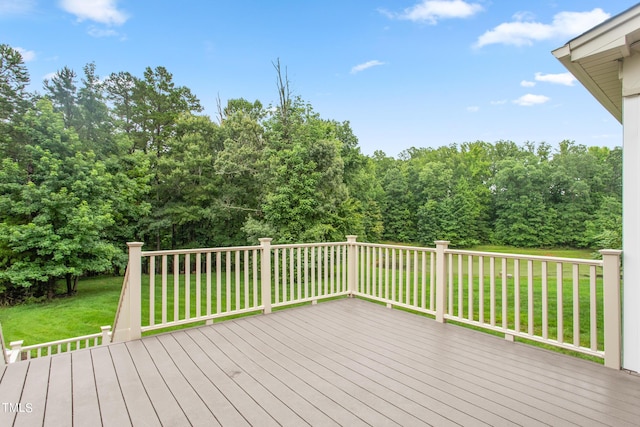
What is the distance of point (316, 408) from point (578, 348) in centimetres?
232

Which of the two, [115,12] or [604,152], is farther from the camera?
[604,152]

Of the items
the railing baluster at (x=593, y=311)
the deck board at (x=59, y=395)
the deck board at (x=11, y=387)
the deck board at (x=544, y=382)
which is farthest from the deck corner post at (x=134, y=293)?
the railing baluster at (x=593, y=311)

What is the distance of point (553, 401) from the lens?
7.00ft

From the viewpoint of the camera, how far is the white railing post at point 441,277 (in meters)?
3.81

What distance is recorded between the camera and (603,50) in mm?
2516

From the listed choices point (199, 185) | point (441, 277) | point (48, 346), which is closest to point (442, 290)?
point (441, 277)

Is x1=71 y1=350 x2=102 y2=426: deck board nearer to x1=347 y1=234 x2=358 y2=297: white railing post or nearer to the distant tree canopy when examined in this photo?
x1=347 y1=234 x2=358 y2=297: white railing post

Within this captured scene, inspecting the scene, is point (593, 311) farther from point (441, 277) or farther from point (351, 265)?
point (351, 265)

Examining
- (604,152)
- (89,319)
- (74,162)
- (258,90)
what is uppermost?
(258,90)

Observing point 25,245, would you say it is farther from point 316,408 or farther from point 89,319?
point 316,408

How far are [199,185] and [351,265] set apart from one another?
35.7 ft

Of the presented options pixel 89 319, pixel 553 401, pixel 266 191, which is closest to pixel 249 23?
pixel 266 191

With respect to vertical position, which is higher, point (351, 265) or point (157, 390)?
point (351, 265)

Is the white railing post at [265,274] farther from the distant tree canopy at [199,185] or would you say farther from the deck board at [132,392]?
the distant tree canopy at [199,185]
